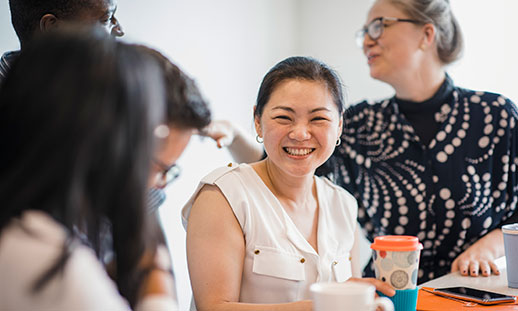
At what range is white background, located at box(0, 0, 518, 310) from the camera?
9.48 feet

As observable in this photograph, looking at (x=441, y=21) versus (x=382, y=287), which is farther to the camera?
(x=441, y=21)

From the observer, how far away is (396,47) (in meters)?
2.30

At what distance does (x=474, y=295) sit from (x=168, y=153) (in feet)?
3.22

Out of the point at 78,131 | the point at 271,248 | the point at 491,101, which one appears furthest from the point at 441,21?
the point at 78,131

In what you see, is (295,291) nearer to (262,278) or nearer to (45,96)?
(262,278)

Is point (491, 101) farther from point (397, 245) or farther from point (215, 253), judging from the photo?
point (215, 253)

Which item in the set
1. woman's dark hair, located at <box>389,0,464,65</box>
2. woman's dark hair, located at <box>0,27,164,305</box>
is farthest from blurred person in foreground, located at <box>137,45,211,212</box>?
woman's dark hair, located at <box>389,0,464,65</box>

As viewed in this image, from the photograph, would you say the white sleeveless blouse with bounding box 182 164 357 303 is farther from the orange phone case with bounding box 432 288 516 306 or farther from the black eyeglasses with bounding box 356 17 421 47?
the black eyeglasses with bounding box 356 17 421 47

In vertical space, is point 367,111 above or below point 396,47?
below

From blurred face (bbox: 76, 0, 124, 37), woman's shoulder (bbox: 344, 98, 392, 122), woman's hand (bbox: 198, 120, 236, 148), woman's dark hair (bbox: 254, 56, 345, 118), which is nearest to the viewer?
blurred face (bbox: 76, 0, 124, 37)

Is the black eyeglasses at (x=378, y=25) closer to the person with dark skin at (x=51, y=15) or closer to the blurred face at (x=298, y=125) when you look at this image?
the blurred face at (x=298, y=125)

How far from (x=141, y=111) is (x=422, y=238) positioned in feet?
5.79

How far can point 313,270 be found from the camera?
5.15 feet

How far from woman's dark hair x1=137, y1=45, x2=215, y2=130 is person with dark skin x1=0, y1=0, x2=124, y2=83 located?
2.06 feet
